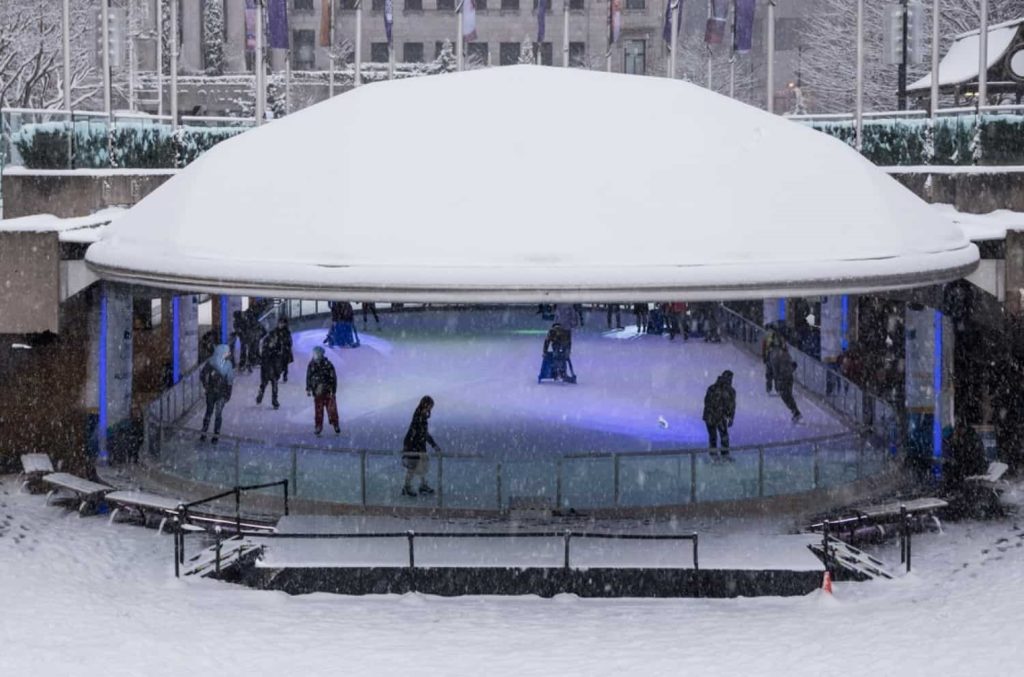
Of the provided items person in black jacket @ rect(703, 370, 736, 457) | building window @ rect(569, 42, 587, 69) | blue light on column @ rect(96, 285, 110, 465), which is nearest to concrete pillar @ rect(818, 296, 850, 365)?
person in black jacket @ rect(703, 370, 736, 457)

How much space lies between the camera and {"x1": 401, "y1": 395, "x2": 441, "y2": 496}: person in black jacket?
21.7 meters

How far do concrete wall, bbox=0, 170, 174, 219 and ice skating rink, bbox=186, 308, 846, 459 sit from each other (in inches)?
176

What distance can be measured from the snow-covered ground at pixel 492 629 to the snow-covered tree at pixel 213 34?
6955 cm

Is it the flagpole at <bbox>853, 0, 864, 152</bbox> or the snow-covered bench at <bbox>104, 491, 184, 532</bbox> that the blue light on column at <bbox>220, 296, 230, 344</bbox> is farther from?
the snow-covered bench at <bbox>104, 491, 184, 532</bbox>

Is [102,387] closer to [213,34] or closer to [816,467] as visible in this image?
[816,467]

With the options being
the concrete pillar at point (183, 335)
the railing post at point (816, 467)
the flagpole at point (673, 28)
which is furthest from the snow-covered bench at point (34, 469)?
the flagpole at point (673, 28)

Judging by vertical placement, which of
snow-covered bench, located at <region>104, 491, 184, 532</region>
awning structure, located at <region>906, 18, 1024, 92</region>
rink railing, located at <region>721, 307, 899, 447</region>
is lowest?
snow-covered bench, located at <region>104, 491, 184, 532</region>

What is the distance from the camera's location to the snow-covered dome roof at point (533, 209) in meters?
19.9

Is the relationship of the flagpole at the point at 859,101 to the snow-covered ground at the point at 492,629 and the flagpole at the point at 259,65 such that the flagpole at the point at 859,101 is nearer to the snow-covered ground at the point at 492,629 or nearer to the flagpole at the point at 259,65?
the flagpole at the point at 259,65

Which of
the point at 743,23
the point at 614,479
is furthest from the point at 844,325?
the point at 614,479

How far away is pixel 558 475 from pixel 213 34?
7097 cm

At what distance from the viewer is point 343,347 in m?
41.1

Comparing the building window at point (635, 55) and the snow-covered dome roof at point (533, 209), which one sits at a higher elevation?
the building window at point (635, 55)

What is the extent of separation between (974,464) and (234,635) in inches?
540
